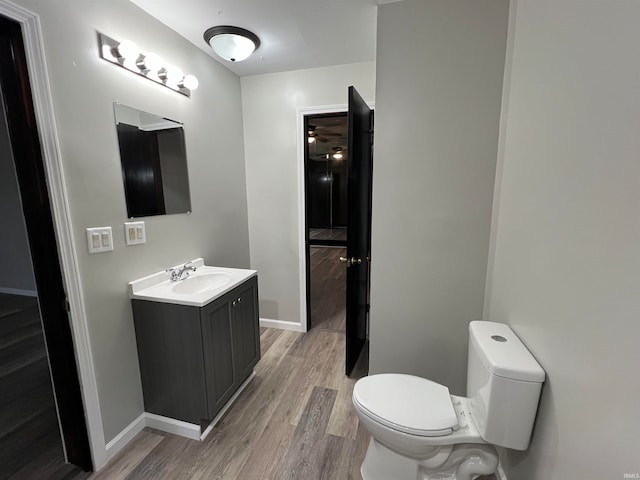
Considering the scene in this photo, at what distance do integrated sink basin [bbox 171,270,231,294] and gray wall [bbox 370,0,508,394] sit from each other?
3.50 ft

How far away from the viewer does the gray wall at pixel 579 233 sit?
70cm

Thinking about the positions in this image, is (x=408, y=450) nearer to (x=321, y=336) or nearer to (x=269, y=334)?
(x=321, y=336)

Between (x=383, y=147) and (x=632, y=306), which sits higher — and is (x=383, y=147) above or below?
above

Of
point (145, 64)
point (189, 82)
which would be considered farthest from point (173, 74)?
point (145, 64)

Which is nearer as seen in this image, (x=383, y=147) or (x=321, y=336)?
(x=383, y=147)

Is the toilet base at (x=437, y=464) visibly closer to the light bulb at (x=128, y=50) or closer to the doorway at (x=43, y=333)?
the doorway at (x=43, y=333)

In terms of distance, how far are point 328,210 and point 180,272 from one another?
4740mm

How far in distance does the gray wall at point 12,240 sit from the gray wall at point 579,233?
16.1 ft

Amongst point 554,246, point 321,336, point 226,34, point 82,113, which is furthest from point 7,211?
point 554,246

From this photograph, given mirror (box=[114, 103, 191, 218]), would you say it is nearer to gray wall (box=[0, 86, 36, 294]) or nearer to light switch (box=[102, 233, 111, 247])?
light switch (box=[102, 233, 111, 247])

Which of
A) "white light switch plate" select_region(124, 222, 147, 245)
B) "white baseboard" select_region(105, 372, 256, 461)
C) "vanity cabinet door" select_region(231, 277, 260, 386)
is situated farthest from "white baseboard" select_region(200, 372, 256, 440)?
"white light switch plate" select_region(124, 222, 147, 245)

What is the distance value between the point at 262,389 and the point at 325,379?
0.48 meters

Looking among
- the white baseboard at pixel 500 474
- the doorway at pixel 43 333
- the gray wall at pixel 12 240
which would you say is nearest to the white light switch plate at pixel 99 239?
the doorway at pixel 43 333

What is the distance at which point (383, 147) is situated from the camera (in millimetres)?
1692
